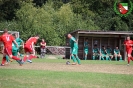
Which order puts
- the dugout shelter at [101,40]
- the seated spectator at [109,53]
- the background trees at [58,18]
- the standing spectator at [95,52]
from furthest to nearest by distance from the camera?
the background trees at [58,18] < the dugout shelter at [101,40] < the standing spectator at [95,52] < the seated spectator at [109,53]

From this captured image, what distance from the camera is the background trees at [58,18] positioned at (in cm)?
4641

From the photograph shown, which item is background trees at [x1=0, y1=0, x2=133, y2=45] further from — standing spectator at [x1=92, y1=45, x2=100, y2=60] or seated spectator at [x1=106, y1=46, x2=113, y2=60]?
seated spectator at [x1=106, y1=46, x2=113, y2=60]

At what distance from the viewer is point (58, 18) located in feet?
Answer: 176

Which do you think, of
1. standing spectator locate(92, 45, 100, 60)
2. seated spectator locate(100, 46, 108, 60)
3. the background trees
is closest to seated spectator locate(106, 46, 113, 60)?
seated spectator locate(100, 46, 108, 60)

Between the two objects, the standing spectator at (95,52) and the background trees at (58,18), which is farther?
the background trees at (58,18)

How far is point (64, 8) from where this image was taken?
56.5 metres

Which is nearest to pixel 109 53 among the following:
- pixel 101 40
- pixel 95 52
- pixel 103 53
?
pixel 103 53

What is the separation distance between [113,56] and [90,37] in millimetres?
3135

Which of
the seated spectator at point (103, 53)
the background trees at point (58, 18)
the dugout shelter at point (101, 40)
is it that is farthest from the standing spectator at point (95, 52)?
the background trees at point (58, 18)

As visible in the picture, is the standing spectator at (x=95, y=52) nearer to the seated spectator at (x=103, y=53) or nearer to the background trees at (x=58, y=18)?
the seated spectator at (x=103, y=53)

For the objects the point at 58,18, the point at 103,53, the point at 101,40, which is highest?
the point at 58,18

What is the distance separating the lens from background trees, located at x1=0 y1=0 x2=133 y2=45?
46406 millimetres

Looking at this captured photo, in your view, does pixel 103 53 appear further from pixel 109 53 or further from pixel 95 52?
pixel 95 52

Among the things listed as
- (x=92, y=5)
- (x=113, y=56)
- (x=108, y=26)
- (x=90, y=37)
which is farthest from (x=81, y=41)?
(x=92, y=5)
